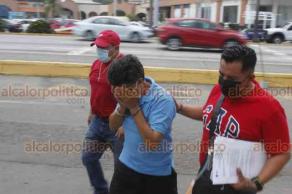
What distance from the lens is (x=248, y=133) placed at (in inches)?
99.3

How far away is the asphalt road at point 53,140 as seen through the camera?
16.1 feet

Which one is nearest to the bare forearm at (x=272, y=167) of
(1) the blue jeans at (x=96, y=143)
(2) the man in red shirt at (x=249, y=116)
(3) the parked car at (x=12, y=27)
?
(2) the man in red shirt at (x=249, y=116)

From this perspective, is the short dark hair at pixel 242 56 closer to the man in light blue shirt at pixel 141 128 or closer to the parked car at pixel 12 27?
the man in light blue shirt at pixel 141 128

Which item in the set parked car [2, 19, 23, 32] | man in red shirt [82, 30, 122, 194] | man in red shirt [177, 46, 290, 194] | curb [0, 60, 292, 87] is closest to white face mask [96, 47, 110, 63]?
man in red shirt [82, 30, 122, 194]

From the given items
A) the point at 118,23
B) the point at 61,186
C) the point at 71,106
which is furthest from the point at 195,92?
the point at 118,23

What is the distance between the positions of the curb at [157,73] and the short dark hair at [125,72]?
862 centimetres

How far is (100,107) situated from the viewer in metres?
4.08

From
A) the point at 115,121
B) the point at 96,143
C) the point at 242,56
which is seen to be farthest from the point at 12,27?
the point at 242,56

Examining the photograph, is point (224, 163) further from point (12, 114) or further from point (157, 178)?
point (12, 114)

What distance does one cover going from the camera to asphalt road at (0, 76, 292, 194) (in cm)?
489

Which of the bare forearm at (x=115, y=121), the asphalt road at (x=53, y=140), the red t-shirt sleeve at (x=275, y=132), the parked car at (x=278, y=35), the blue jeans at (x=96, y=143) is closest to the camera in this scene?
the red t-shirt sleeve at (x=275, y=132)

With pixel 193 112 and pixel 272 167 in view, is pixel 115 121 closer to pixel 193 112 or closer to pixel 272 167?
pixel 193 112

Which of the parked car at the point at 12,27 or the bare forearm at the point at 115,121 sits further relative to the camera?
the parked car at the point at 12,27

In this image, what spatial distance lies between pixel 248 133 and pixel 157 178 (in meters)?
0.75
